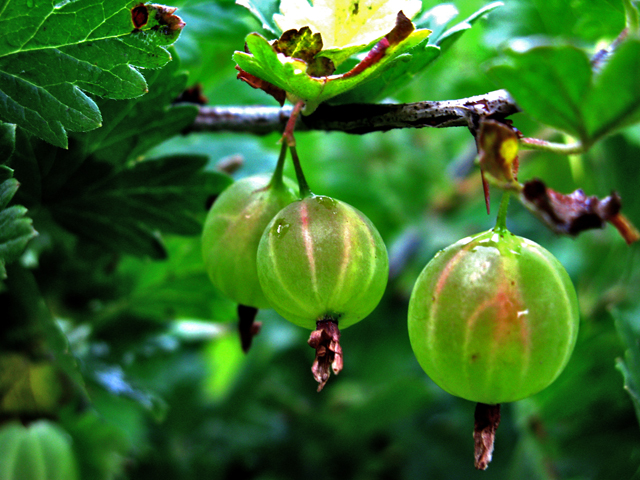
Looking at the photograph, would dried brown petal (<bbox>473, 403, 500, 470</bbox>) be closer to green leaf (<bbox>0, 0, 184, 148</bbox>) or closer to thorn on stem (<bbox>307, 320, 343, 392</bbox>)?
thorn on stem (<bbox>307, 320, 343, 392</bbox>)

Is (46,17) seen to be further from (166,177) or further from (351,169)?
(351,169)

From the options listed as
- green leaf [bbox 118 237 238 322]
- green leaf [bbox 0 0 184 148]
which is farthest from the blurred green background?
green leaf [bbox 0 0 184 148]

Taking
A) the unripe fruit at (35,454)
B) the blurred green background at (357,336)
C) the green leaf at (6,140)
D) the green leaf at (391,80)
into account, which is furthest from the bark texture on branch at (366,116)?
the unripe fruit at (35,454)

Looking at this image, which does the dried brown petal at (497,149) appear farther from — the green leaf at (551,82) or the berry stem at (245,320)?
the berry stem at (245,320)

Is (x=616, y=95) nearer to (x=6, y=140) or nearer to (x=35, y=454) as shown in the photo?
(x=6, y=140)

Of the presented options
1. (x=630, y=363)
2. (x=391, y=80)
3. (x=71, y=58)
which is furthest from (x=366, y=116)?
(x=630, y=363)

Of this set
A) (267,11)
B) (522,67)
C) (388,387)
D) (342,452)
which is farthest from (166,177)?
(342,452)
